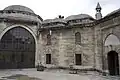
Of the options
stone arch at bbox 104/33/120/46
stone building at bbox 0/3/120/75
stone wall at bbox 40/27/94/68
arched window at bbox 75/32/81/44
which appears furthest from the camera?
arched window at bbox 75/32/81/44

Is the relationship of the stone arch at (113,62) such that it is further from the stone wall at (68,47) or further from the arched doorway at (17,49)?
the arched doorway at (17,49)

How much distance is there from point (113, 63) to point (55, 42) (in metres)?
6.61

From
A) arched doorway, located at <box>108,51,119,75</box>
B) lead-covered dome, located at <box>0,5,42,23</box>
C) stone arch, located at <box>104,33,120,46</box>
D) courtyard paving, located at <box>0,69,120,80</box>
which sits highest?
lead-covered dome, located at <box>0,5,42,23</box>

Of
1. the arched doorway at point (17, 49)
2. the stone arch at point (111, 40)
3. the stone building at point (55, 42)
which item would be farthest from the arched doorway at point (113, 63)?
the arched doorway at point (17, 49)

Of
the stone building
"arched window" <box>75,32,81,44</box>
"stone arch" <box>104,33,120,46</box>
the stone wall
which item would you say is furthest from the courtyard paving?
"arched window" <box>75,32,81,44</box>

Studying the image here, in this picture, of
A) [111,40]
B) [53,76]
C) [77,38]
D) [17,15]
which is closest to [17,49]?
[17,15]

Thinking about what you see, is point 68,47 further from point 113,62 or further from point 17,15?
point 17,15

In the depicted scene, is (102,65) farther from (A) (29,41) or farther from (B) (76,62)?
(A) (29,41)

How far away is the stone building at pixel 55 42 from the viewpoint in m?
12.9

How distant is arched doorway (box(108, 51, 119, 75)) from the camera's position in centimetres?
1214

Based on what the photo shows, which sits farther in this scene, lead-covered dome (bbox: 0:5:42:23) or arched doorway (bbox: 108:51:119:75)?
lead-covered dome (bbox: 0:5:42:23)

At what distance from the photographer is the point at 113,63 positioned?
41.1 ft

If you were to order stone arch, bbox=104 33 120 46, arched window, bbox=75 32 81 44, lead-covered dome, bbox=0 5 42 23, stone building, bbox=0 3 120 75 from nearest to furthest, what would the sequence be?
stone arch, bbox=104 33 120 46 < stone building, bbox=0 3 120 75 < arched window, bbox=75 32 81 44 < lead-covered dome, bbox=0 5 42 23

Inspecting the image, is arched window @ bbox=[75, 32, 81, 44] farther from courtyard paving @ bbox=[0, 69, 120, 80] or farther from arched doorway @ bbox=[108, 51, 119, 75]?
arched doorway @ bbox=[108, 51, 119, 75]
